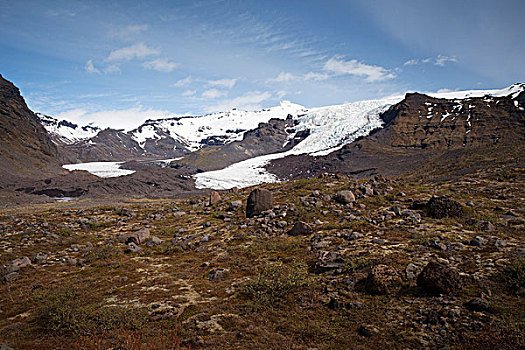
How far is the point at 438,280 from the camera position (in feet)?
22.4

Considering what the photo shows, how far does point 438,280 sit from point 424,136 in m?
128

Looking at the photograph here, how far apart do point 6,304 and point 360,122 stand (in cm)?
17202

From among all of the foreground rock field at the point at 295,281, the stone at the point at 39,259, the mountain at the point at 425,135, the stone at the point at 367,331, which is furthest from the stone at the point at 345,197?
the mountain at the point at 425,135

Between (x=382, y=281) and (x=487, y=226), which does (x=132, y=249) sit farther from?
(x=487, y=226)

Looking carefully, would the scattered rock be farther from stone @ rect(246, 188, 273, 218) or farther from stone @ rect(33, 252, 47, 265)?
stone @ rect(246, 188, 273, 218)

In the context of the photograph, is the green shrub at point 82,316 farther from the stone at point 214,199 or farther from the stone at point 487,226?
the stone at point 214,199

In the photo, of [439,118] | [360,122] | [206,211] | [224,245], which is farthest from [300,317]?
[360,122]

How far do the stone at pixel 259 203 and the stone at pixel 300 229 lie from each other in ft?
13.4

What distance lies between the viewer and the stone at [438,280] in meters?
6.71

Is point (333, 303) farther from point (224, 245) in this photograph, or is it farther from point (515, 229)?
point (515, 229)

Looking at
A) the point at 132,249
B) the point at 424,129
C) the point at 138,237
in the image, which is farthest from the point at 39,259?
the point at 424,129

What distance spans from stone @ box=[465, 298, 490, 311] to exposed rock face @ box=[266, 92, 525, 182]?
85.2 metres

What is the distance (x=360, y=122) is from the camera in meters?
164

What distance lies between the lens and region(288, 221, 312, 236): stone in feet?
44.1
